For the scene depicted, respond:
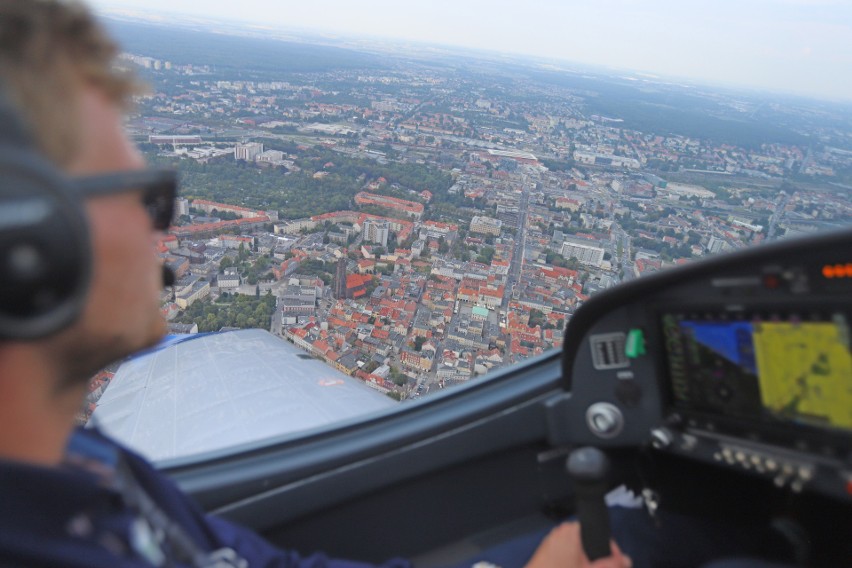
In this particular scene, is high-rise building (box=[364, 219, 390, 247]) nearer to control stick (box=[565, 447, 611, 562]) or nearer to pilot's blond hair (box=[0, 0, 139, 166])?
control stick (box=[565, 447, 611, 562])

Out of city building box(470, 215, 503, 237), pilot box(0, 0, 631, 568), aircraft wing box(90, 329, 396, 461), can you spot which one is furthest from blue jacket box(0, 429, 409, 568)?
city building box(470, 215, 503, 237)

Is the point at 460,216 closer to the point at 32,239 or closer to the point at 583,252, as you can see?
the point at 583,252

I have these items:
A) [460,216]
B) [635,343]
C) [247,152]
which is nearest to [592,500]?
[635,343]

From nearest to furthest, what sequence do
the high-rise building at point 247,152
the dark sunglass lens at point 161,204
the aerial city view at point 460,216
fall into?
the dark sunglass lens at point 161,204
the aerial city view at point 460,216
the high-rise building at point 247,152

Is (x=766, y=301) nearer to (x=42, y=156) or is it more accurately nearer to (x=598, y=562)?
(x=598, y=562)

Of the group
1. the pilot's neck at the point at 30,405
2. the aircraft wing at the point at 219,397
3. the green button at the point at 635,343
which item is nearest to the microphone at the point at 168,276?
the pilot's neck at the point at 30,405

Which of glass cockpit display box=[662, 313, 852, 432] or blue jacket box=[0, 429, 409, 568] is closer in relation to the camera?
blue jacket box=[0, 429, 409, 568]

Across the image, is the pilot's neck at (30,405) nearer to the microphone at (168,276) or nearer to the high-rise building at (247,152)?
the microphone at (168,276)
